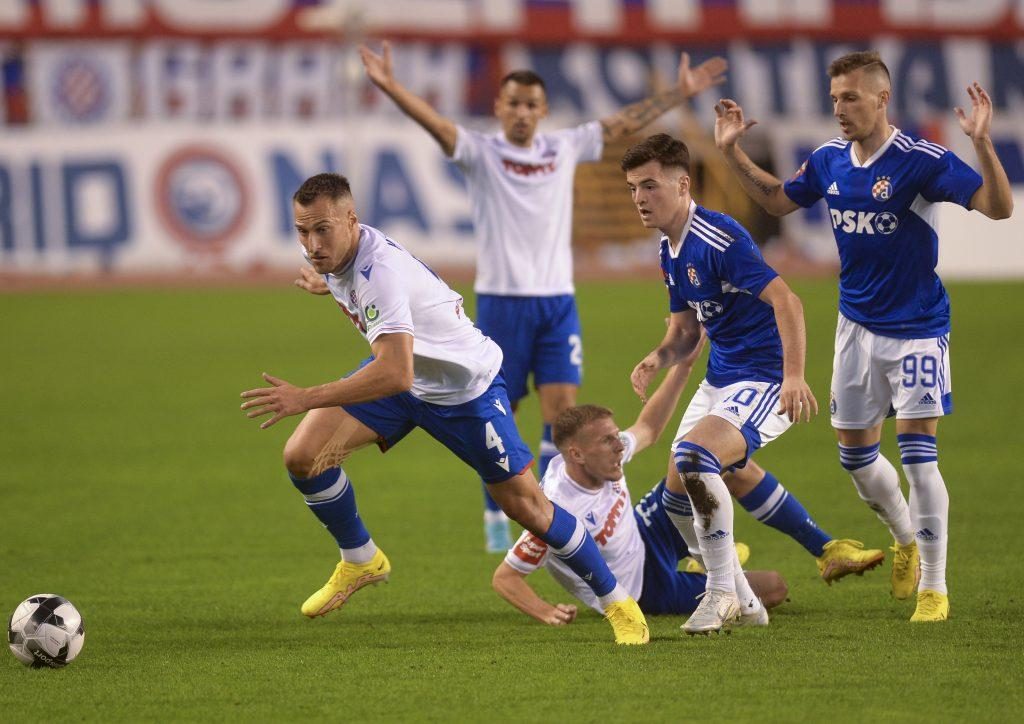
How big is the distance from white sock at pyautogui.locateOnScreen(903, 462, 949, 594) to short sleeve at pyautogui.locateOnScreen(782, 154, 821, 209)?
1315 millimetres

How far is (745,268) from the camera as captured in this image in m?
6.18

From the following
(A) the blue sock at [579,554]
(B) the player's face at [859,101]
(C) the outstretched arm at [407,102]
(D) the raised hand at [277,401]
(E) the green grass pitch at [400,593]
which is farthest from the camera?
(C) the outstretched arm at [407,102]

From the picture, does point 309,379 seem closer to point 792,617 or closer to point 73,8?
point 792,617

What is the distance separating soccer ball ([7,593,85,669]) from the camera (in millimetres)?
5848

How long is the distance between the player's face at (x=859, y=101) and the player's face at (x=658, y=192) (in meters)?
0.75

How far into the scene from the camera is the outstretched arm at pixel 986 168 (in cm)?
592

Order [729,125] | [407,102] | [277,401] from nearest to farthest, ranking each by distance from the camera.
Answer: [277,401] → [729,125] → [407,102]

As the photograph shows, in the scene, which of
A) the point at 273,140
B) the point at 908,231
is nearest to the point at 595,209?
the point at 273,140

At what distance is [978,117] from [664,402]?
1860 mm

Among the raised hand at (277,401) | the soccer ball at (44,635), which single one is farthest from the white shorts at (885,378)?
the soccer ball at (44,635)

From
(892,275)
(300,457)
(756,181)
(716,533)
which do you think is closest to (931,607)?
(716,533)

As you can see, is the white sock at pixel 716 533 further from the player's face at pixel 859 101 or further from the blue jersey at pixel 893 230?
the player's face at pixel 859 101

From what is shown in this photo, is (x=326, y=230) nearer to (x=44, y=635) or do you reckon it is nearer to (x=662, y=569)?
(x=44, y=635)

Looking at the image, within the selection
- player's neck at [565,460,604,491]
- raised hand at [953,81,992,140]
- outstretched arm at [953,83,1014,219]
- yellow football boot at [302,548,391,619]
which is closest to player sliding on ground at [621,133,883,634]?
player's neck at [565,460,604,491]
